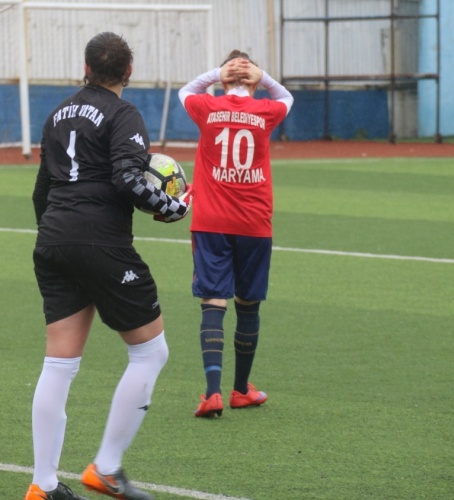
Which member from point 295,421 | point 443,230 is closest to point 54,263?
point 295,421

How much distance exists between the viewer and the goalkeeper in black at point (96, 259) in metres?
4.82

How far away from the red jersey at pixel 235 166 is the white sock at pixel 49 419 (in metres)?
1.89

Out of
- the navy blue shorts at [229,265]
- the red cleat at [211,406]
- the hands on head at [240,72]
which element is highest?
the hands on head at [240,72]

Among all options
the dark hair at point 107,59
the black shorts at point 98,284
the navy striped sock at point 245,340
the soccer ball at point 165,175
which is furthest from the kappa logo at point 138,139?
the navy striped sock at point 245,340

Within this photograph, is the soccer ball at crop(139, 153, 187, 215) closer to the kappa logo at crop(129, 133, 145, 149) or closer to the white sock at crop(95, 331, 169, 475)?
the kappa logo at crop(129, 133, 145, 149)

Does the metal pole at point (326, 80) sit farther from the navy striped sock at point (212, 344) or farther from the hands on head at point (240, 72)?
the navy striped sock at point (212, 344)

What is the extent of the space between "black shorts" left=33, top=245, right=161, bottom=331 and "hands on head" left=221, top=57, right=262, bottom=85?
1936 mm

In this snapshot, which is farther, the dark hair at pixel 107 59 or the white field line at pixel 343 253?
the white field line at pixel 343 253

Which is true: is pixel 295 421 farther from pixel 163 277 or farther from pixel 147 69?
pixel 147 69

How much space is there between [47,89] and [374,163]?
6906 mm

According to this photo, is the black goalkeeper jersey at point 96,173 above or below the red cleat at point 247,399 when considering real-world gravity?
above

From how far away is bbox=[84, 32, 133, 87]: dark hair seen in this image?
4.88m

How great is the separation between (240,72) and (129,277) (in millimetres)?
2052

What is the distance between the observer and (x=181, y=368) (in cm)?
762
